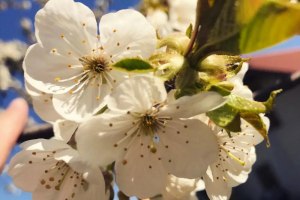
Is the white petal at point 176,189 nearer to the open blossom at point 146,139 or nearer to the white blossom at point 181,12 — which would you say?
the open blossom at point 146,139

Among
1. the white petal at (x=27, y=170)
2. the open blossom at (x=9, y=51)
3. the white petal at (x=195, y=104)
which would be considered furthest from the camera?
the open blossom at (x=9, y=51)

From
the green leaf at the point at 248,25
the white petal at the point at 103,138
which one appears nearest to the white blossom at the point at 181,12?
the white petal at the point at 103,138

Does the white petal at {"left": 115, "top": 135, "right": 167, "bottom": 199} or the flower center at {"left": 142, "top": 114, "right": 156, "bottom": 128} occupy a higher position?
the flower center at {"left": 142, "top": 114, "right": 156, "bottom": 128}

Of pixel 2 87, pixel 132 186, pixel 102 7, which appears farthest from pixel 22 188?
pixel 2 87

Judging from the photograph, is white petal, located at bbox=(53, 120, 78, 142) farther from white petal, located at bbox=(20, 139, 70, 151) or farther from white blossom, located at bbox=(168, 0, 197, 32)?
white blossom, located at bbox=(168, 0, 197, 32)

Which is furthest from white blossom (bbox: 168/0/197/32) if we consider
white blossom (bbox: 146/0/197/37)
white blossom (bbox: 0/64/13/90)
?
white blossom (bbox: 0/64/13/90)

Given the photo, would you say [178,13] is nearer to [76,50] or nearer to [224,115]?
[76,50]
